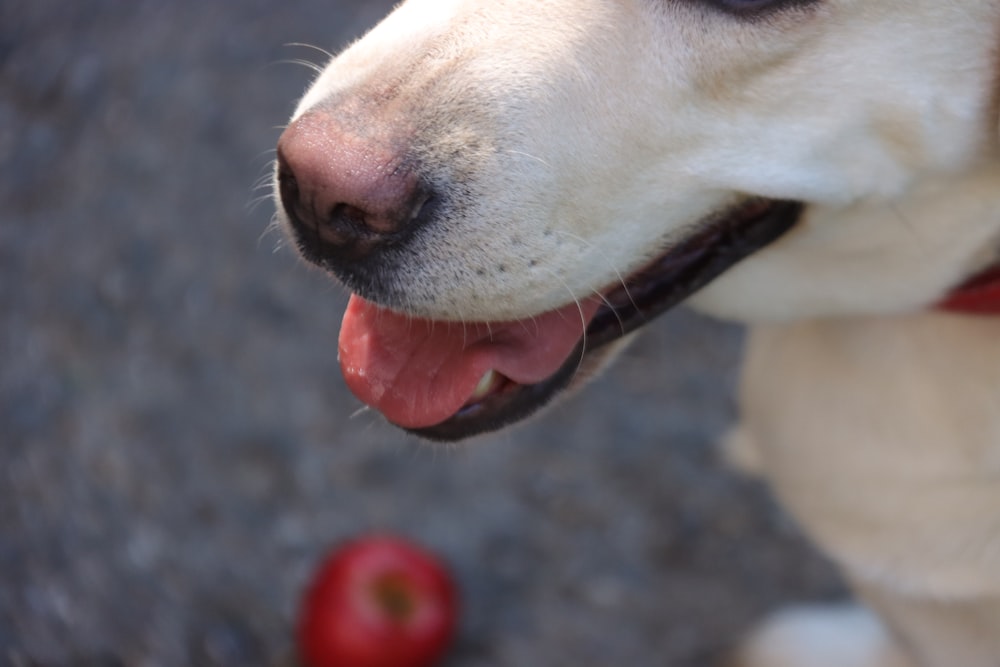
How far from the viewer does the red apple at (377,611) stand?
6.15ft

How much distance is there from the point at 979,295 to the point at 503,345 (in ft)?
1.88

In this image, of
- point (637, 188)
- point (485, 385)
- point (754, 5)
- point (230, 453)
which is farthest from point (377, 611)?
point (754, 5)

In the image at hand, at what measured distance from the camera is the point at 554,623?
2.18 metres

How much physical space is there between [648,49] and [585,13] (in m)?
0.08

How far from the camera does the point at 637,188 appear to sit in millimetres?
1118

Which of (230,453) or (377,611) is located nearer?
(377,611)

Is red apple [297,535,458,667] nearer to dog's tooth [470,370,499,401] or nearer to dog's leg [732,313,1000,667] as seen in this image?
dog's leg [732,313,1000,667]

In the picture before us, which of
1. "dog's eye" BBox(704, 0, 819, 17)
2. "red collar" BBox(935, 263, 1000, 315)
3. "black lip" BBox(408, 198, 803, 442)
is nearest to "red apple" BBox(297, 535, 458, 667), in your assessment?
"black lip" BBox(408, 198, 803, 442)

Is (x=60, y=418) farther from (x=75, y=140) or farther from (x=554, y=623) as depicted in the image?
(x=554, y=623)

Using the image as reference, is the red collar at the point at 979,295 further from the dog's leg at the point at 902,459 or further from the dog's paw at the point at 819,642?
the dog's paw at the point at 819,642

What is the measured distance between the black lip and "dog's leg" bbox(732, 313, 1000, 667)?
0.99ft

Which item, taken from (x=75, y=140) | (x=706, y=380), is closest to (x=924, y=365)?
(x=706, y=380)

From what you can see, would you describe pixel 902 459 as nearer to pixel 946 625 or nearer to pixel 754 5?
pixel 946 625

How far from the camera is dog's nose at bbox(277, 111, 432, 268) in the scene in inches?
39.9
